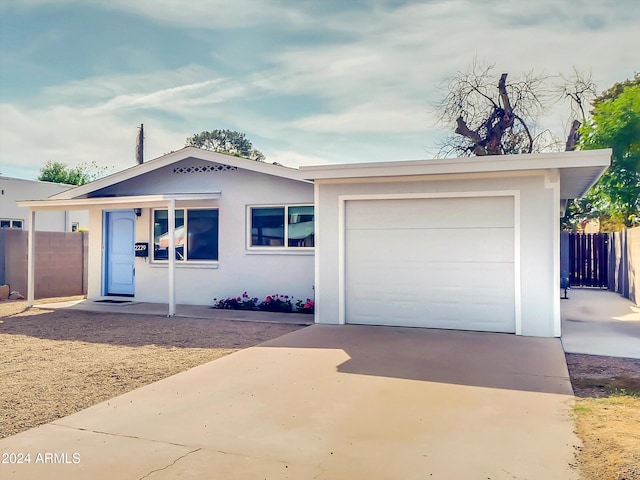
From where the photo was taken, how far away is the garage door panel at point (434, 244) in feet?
27.7

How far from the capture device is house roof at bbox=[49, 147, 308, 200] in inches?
420

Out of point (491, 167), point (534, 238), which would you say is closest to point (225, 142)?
Result: point (491, 167)

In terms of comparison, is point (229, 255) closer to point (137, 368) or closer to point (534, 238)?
point (137, 368)

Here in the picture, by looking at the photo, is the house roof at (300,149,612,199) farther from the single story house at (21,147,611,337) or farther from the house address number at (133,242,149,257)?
the house address number at (133,242,149,257)

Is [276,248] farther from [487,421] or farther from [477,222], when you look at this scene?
[487,421]

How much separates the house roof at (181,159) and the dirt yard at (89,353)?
121 inches

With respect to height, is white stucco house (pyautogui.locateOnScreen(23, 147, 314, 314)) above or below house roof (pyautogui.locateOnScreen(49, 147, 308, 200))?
below

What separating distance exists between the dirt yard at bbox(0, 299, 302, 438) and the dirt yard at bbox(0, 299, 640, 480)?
0.01 metres

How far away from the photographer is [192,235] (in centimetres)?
1235

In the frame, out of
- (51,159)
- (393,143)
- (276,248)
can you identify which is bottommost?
(276,248)

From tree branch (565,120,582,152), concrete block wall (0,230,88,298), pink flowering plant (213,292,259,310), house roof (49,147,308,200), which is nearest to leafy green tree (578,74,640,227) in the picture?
A: tree branch (565,120,582,152)

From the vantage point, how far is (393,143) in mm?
19047

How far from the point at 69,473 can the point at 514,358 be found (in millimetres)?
5261

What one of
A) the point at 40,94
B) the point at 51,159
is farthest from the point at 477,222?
the point at 51,159
